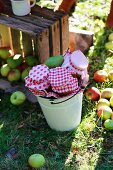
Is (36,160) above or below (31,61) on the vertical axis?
below

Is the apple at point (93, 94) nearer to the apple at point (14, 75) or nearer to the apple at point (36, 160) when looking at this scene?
the apple at point (14, 75)

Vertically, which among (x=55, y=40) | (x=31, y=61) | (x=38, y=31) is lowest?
(x=31, y=61)

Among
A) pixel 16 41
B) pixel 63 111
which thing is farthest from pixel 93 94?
pixel 16 41

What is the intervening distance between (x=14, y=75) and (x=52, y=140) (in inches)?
38.0

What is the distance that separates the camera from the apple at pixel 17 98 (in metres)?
3.93

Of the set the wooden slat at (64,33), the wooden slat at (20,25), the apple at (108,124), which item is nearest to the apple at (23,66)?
the wooden slat at (64,33)

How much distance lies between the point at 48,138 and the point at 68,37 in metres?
1.22

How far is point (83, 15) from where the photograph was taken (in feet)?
17.7

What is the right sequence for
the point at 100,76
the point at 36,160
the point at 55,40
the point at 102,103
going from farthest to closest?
the point at 100,76 < the point at 55,40 < the point at 102,103 < the point at 36,160

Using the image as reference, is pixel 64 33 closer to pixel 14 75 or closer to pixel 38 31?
pixel 38 31

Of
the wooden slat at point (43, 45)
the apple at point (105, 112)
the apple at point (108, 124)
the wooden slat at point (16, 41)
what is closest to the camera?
the apple at point (108, 124)

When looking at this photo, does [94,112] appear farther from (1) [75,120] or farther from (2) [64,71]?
(2) [64,71]

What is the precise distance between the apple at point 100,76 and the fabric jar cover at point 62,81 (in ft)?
3.10

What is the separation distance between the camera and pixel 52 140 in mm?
3576
